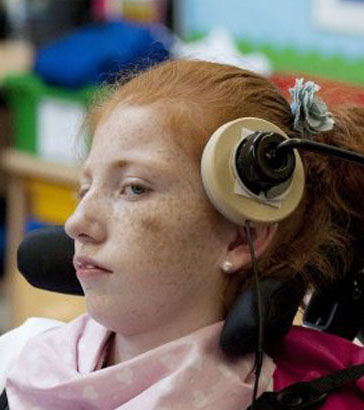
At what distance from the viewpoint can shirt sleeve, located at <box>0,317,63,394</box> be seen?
108 cm

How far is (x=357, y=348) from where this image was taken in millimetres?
1037

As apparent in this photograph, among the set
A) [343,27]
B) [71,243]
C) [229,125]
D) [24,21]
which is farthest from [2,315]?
[229,125]

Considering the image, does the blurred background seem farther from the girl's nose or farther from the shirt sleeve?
the girl's nose

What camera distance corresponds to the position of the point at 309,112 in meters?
0.98

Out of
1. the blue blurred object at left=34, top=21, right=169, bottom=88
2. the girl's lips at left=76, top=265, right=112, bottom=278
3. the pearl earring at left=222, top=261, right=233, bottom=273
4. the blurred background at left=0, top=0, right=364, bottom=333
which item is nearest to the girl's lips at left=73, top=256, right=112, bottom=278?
the girl's lips at left=76, top=265, right=112, bottom=278

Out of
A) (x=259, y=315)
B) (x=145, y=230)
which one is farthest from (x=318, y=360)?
(x=145, y=230)

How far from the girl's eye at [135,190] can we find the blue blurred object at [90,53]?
177 centimetres

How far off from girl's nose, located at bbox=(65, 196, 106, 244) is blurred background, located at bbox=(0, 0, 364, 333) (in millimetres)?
1607

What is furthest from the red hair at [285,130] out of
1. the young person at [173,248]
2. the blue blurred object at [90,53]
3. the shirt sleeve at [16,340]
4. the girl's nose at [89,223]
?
the blue blurred object at [90,53]

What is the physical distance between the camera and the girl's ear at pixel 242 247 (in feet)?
3.17

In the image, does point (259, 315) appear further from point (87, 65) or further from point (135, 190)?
point (87, 65)

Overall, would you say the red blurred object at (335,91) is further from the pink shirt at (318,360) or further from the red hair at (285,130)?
the pink shirt at (318,360)

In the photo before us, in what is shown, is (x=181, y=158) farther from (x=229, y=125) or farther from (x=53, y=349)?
(x=53, y=349)

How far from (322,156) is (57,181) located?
193 centimetres
